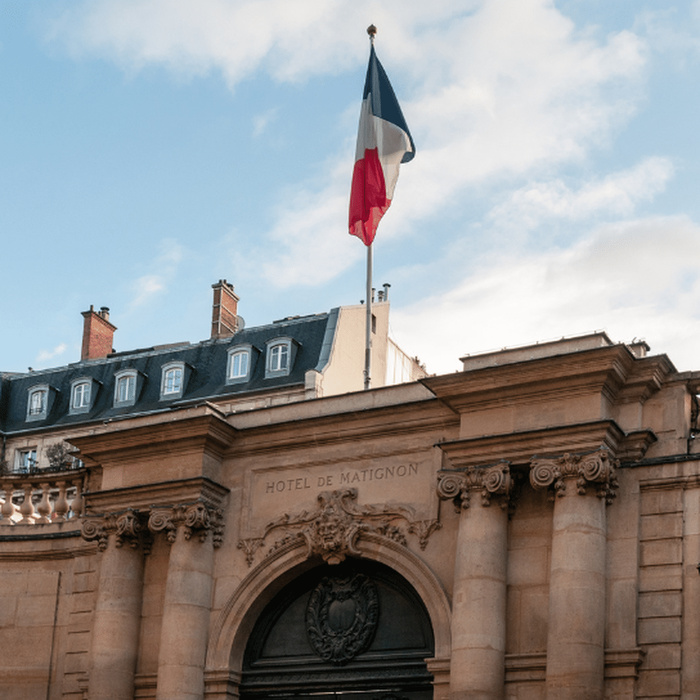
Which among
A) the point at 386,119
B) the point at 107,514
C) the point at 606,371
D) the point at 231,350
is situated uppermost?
the point at 231,350

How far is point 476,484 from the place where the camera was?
13156 millimetres

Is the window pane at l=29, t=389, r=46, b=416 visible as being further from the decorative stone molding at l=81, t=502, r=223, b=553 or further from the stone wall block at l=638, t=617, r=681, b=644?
the stone wall block at l=638, t=617, r=681, b=644

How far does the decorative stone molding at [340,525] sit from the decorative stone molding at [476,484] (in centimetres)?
53

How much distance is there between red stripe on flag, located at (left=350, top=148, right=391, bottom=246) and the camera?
667 inches

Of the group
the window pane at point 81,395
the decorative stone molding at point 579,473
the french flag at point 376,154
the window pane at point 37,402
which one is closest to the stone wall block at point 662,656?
the decorative stone molding at point 579,473

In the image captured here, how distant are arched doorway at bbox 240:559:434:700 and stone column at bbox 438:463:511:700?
1.02m

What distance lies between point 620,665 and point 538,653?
2.59 ft

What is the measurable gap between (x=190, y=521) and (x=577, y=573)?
173 inches

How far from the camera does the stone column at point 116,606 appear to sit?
47.4 ft

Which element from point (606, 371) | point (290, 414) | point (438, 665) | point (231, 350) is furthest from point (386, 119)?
point (231, 350)

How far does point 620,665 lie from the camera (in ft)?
40.0

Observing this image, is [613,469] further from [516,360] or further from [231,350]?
[231,350]

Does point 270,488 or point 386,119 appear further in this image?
point 386,119

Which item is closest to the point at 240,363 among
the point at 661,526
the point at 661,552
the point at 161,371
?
the point at 161,371
